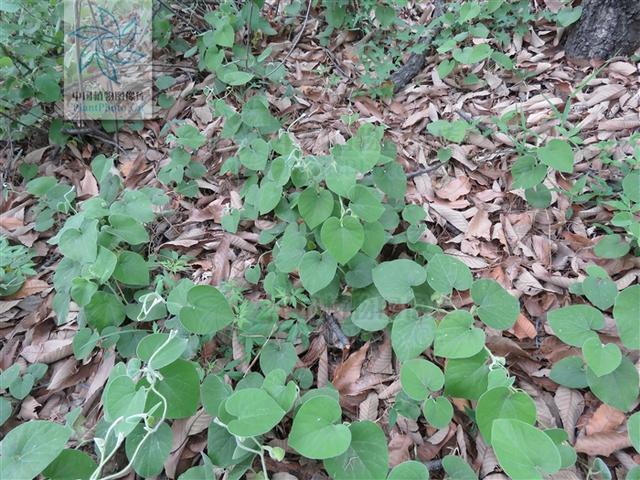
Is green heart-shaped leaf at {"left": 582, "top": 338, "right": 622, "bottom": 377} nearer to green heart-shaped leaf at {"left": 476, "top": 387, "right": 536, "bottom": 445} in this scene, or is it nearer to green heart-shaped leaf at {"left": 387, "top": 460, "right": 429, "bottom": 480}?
green heart-shaped leaf at {"left": 476, "top": 387, "right": 536, "bottom": 445}

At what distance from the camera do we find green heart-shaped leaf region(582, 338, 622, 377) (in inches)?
39.8

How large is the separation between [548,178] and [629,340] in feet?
2.50

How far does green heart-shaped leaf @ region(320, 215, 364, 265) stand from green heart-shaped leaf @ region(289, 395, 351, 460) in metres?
0.39

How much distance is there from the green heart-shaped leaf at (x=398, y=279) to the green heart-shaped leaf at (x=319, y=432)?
1.18ft

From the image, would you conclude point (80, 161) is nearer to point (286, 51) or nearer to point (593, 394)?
point (286, 51)

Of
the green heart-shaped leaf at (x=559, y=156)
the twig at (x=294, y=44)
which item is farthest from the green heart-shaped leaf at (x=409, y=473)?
the twig at (x=294, y=44)

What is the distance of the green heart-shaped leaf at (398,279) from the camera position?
1235mm

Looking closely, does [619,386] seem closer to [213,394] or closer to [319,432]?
[319,432]

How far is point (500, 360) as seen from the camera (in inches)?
41.4

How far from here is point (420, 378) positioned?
1.09 m

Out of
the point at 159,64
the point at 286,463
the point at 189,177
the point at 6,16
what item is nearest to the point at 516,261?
the point at 286,463

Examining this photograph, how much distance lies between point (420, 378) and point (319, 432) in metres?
0.28

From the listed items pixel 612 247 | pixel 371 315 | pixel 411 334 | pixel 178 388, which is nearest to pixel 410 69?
pixel 612 247

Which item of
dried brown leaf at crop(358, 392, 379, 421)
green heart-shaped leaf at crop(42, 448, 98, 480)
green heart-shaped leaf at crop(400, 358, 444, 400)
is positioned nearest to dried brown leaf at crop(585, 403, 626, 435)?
green heart-shaped leaf at crop(400, 358, 444, 400)
